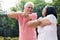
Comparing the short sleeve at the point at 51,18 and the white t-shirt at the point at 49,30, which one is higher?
the short sleeve at the point at 51,18

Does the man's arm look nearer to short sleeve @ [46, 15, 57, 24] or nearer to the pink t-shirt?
short sleeve @ [46, 15, 57, 24]

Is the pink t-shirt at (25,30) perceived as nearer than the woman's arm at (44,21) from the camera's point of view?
No

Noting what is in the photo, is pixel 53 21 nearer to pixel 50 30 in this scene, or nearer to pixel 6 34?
pixel 50 30

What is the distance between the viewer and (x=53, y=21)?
71.0 inches

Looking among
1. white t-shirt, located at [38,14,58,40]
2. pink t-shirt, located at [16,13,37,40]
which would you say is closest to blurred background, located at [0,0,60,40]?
pink t-shirt, located at [16,13,37,40]

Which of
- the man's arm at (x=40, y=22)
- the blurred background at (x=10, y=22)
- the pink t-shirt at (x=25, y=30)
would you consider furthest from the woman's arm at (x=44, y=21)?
the blurred background at (x=10, y=22)

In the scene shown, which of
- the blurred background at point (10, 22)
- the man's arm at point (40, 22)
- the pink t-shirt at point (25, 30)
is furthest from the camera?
the blurred background at point (10, 22)

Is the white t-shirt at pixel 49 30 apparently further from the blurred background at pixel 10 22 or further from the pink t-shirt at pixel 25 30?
the blurred background at pixel 10 22

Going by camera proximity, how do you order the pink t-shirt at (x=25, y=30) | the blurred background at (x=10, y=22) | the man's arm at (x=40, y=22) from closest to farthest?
the man's arm at (x=40, y=22)
the pink t-shirt at (x=25, y=30)
the blurred background at (x=10, y=22)

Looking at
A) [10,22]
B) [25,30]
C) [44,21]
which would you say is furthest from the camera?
[10,22]

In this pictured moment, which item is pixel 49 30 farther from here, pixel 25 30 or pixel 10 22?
pixel 10 22

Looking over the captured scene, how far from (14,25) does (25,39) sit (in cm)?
178

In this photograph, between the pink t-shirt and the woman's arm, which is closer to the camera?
the woman's arm

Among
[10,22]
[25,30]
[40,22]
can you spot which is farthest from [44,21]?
[10,22]
